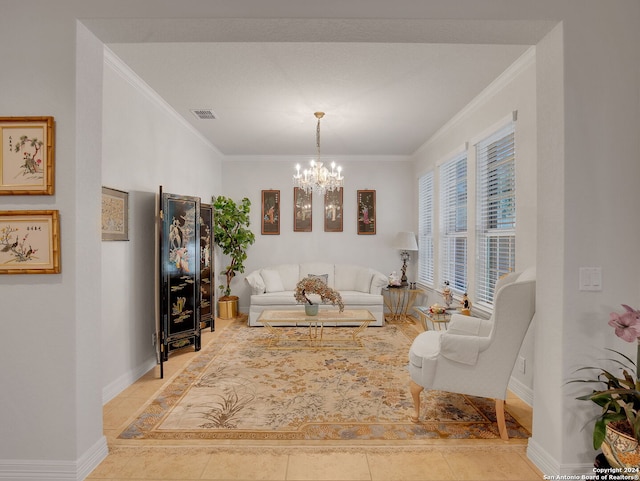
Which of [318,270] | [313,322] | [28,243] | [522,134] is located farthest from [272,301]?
[522,134]

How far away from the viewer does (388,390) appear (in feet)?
10.7

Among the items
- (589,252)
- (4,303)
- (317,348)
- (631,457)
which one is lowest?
(317,348)

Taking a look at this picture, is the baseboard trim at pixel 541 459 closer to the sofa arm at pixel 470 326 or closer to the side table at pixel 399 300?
the sofa arm at pixel 470 326

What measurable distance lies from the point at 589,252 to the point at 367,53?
2201mm

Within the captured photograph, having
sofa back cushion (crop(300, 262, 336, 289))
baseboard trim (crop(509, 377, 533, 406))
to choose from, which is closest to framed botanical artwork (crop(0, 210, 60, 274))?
Result: baseboard trim (crop(509, 377, 533, 406))

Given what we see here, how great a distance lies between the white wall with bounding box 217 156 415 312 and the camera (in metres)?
6.76

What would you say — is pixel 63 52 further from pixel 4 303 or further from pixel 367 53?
pixel 367 53

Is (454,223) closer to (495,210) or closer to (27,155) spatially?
(495,210)

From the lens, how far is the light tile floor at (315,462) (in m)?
2.11

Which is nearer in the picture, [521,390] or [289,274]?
[521,390]

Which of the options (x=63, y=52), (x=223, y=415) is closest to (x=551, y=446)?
(x=223, y=415)

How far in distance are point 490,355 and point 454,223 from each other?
2.78 m

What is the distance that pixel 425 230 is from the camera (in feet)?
20.4

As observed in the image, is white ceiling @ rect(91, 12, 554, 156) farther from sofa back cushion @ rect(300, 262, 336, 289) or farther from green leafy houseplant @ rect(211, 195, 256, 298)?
sofa back cushion @ rect(300, 262, 336, 289)
